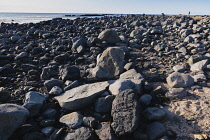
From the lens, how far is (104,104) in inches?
124

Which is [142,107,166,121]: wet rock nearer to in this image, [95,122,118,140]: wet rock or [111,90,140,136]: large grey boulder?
[111,90,140,136]: large grey boulder

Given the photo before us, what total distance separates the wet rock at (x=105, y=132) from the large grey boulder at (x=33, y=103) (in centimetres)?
119

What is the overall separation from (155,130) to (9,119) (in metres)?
2.18

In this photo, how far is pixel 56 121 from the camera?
3.02 m

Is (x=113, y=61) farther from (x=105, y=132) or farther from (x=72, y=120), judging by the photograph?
(x=105, y=132)

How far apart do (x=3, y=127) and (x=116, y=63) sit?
3.26m

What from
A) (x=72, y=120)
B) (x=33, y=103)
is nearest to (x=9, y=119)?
(x=33, y=103)

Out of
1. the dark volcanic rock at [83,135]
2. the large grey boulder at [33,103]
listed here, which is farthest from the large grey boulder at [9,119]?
the dark volcanic rock at [83,135]

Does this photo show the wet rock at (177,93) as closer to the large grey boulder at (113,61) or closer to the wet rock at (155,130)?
the wet rock at (155,130)

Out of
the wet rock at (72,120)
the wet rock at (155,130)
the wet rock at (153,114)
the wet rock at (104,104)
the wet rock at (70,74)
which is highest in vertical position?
the wet rock at (70,74)

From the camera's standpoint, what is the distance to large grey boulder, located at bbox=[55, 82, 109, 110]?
3.18 m

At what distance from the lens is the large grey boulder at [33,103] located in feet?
9.95

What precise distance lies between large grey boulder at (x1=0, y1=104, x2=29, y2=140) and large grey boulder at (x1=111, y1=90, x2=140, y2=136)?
140cm

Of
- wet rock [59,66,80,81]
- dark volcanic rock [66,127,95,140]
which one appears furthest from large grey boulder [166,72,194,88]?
dark volcanic rock [66,127,95,140]
